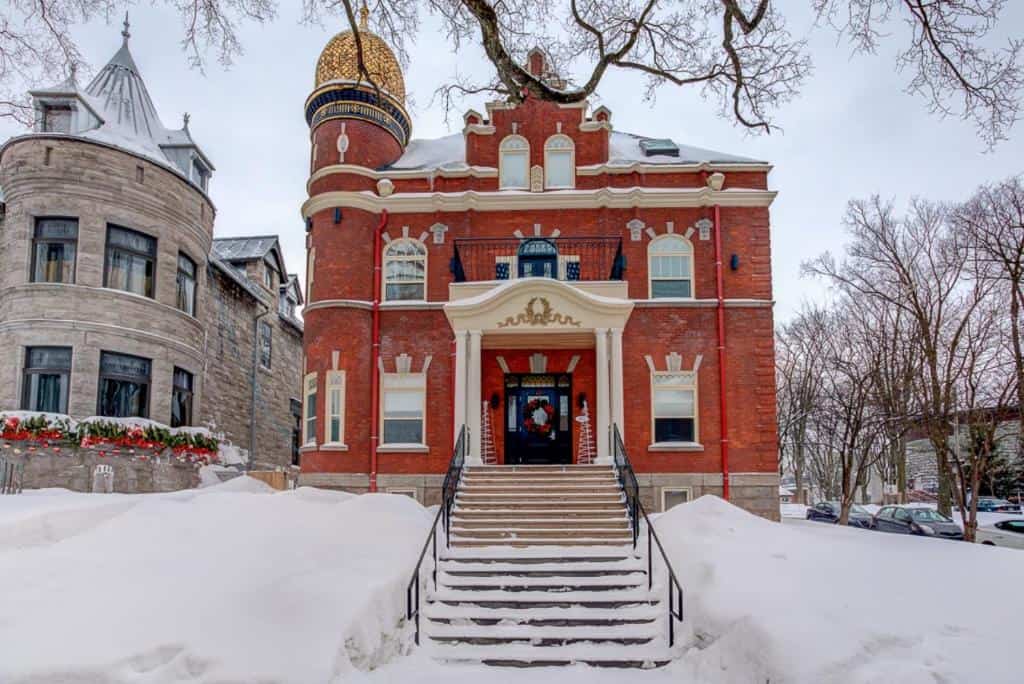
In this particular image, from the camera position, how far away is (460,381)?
14383mm

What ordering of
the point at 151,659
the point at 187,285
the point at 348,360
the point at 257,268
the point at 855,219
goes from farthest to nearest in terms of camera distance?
the point at 257,268 < the point at 855,219 < the point at 187,285 < the point at 348,360 < the point at 151,659

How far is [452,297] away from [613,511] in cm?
625

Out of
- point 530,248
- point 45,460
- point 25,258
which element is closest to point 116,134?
point 25,258

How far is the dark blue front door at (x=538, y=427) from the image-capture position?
631 inches

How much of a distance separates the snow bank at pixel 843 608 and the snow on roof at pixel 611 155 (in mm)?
9980

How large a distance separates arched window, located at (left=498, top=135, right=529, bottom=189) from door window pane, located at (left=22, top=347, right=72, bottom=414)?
1096cm

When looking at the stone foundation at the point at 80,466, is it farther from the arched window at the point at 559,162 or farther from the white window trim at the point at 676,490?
the white window trim at the point at 676,490

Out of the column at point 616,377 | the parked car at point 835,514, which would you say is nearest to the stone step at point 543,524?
the column at point 616,377

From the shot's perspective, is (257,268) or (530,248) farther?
(257,268)

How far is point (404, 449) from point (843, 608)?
10.3 meters

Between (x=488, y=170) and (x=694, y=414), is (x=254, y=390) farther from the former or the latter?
(x=694, y=414)

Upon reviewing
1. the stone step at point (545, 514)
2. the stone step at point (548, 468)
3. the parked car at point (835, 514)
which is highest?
the stone step at point (548, 468)

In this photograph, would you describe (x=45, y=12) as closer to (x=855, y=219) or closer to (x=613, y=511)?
(x=613, y=511)

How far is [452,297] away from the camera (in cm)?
1528
